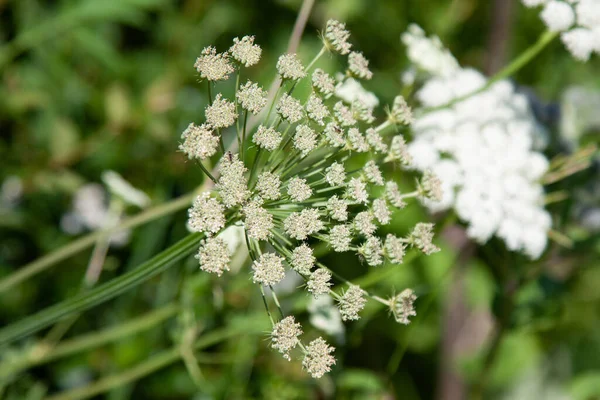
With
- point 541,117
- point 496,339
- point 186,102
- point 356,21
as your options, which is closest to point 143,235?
point 186,102

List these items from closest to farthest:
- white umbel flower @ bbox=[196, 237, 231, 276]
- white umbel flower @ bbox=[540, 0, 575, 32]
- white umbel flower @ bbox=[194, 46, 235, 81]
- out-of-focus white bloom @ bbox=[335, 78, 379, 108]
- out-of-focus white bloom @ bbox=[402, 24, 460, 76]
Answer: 1. white umbel flower @ bbox=[196, 237, 231, 276]
2. white umbel flower @ bbox=[194, 46, 235, 81]
3. out-of-focus white bloom @ bbox=[335, 78, 379, 108]
4. white umbel flower @ bbox=[540, 0, 575, 32]
5. out-of-focus white bloom @ bbox=[402, 24, 460, 76]

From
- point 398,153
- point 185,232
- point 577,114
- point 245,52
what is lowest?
point 398,153

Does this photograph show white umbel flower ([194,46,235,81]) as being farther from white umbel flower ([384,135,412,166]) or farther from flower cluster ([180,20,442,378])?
white umbel flower ([384,135,412,166])

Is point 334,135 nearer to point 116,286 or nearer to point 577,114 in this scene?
point 116,286

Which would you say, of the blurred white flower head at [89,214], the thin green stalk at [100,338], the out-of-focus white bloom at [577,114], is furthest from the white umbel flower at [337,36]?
the blurred white flower head at [89,214]

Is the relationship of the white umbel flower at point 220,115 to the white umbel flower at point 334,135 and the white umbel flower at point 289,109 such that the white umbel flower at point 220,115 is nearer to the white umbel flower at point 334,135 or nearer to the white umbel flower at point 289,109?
the white umbel flower at point 289,109

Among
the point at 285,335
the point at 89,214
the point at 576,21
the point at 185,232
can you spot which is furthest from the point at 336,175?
the point at 89,214

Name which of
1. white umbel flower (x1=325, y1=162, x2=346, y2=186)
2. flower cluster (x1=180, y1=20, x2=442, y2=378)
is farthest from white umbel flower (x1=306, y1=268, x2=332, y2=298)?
white umbel flower (x1=325, y1=162, x2=346, y2=186)
